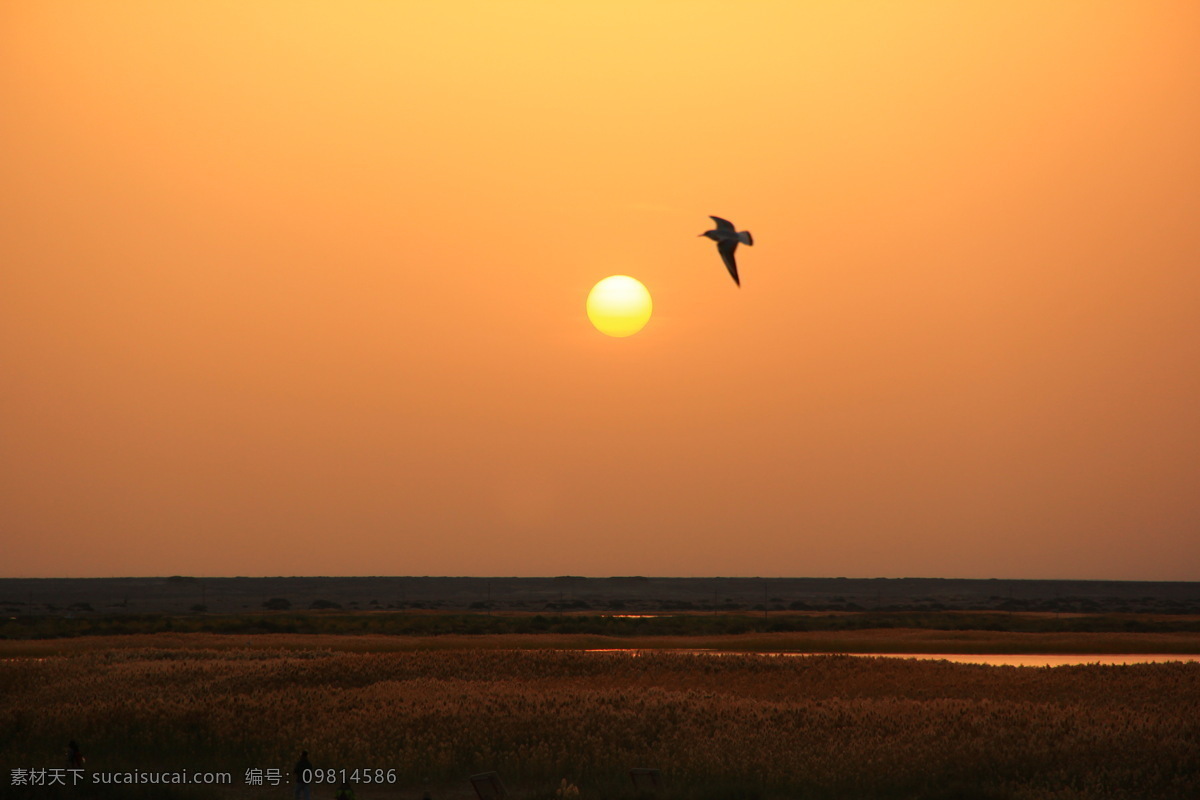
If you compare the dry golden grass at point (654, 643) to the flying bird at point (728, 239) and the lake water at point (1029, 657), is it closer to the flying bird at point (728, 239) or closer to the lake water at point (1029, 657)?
the lake water at point (1029, 657)

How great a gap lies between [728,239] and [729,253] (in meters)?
0.67

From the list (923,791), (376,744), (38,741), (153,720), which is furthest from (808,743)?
(38,741)

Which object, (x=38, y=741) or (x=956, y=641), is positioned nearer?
(x=38, y=741)

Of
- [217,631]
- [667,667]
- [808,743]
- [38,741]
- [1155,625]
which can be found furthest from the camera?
[1155,625]

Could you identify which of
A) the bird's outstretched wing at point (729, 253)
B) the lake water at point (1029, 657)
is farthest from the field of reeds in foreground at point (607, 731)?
the lake water at point (1029, 657)

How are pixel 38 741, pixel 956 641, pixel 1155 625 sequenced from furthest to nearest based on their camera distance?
pixel 1155 625
pixel 956 641
pixel 38 741

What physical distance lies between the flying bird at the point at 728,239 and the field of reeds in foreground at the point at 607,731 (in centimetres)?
1038

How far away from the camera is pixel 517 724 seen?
29578 millimetres

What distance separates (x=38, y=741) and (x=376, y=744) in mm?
8657

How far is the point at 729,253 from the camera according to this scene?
2244cm

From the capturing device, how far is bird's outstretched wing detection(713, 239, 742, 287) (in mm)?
21919

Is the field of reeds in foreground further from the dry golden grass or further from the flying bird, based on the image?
the dry golden grass

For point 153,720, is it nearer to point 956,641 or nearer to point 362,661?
point 362,661

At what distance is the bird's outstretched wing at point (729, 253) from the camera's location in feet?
71.9
